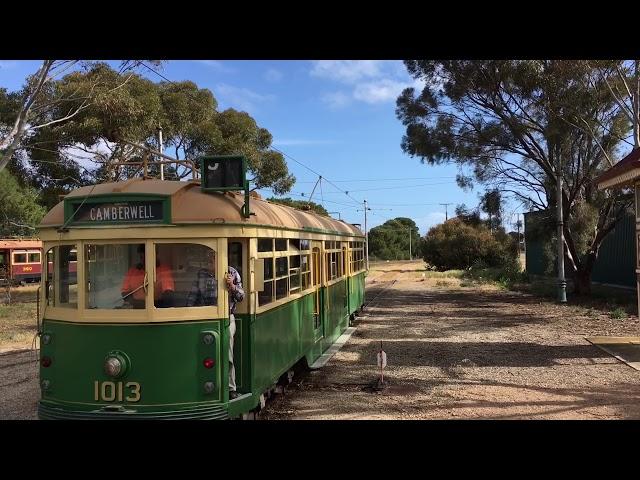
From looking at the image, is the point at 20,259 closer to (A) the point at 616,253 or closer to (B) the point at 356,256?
(B) the point at 356,256

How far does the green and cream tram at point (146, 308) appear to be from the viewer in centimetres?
525

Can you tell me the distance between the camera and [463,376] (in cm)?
930

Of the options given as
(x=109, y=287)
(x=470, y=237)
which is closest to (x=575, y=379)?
(x=109, y=287)

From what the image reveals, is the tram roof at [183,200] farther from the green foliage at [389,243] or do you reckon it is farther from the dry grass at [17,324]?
the green foliage at [389,243]

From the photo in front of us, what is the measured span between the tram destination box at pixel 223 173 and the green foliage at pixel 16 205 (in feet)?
96.4

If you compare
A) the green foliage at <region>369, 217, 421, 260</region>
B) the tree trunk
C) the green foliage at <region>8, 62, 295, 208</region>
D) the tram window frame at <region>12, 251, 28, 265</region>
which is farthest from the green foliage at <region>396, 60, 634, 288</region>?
the green foliage at <region>369, 217, 421, 260</region>

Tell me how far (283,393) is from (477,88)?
56.0 ft

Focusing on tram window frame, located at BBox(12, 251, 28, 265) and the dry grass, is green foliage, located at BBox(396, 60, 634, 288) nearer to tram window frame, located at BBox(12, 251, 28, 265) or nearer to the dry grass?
the dry grass

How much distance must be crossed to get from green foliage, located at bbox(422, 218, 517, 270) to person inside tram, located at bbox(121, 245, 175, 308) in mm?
38158

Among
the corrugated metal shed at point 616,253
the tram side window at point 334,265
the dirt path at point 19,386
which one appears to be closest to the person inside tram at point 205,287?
the dirt path at point 19,386

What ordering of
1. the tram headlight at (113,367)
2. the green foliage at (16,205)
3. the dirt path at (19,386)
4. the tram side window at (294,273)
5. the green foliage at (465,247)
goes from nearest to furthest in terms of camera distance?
the tram headlight at (113,367), the dirt path at (19,386), the tram side window at (294,273), the green foliage at (16,205), the green foliage at (465,247)

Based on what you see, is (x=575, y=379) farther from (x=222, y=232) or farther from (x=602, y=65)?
(x=602, y=65)

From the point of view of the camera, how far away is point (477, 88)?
2194cm

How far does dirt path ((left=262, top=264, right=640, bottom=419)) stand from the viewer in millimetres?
7340
